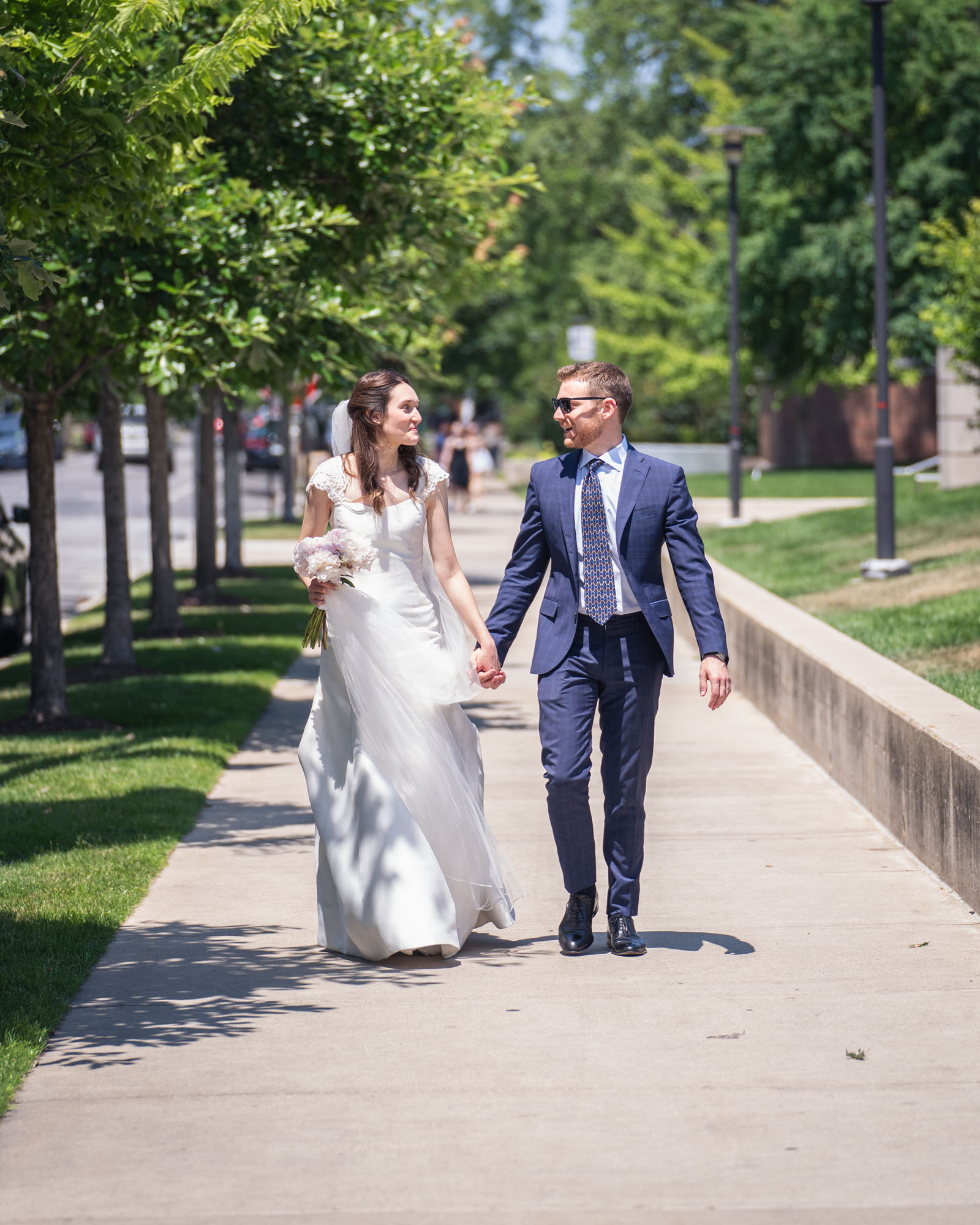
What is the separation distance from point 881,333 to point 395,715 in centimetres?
998

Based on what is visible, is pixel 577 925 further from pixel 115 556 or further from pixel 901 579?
pixel 901 579

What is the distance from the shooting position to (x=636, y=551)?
5.95 m

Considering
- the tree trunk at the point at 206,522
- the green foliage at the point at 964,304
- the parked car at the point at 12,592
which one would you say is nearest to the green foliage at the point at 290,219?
the parked car at the point at 12,592

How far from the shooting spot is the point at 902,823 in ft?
25.9

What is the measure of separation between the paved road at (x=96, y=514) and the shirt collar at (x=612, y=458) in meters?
16.5

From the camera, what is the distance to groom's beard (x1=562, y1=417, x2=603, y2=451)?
5961 millimetres

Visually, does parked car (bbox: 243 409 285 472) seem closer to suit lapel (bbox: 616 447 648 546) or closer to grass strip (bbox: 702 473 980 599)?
grass strip (bbox: 702 473 980 599)

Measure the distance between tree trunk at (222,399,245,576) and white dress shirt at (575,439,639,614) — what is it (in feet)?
54.7

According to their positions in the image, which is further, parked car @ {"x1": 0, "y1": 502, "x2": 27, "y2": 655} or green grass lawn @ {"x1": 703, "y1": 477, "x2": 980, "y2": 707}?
parked car @ {"x1": 0, "y1": 502, "x2": 27, "y2": 655}

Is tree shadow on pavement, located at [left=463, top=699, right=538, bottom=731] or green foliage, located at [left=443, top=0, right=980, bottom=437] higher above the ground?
green foliage, located at [left=443, top=0, right=980, bottom=437]

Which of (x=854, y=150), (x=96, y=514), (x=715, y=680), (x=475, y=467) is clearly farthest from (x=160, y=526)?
(x=854, y=150)

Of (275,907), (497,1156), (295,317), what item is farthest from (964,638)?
(497,1156)

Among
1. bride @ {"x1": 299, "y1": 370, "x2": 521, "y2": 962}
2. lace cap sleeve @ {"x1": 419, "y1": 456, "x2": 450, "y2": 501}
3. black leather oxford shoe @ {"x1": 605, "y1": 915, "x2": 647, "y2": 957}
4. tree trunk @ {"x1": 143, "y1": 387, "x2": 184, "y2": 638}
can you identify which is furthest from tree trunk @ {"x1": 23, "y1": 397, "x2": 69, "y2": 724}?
black leather oxford shoe @ {"x1": 605, "y1": 915, "x2": 647, "y2": 957}

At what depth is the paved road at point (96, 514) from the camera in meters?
27.0
